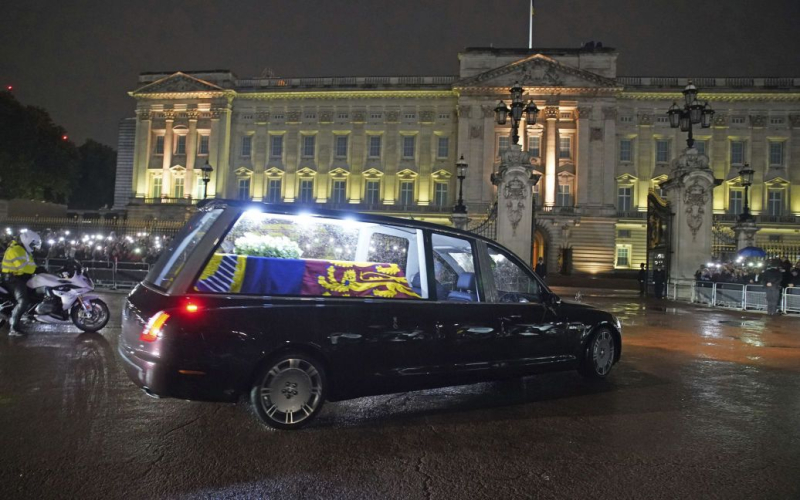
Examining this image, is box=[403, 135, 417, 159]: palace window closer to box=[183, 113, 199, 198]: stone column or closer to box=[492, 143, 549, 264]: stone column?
box=[183, 113, 199, 198]: stone column

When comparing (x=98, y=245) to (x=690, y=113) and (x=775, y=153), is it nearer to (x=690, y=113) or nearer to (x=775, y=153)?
(x=690, y=113)

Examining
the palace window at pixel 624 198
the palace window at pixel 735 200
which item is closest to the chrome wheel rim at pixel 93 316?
the palace window at pixel 624 198

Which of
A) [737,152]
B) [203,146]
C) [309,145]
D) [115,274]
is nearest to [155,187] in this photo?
[203,146]

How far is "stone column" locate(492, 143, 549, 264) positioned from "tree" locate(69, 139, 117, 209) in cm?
7087

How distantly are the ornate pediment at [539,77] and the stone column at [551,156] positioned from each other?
2410mm

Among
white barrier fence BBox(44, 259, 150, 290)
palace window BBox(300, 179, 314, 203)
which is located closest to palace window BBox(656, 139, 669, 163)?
palace window BBox(300, 179, 314, 203)

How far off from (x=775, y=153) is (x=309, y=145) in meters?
43.7

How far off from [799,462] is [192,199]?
56.8 metres

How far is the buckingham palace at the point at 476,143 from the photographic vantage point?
49.1 metres

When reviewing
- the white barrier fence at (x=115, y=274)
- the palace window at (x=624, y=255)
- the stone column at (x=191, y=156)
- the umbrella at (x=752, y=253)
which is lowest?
the white barrier fence at (x=115, y=274)

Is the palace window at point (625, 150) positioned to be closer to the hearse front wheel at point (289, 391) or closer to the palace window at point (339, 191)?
the palace window at point (339, 191)

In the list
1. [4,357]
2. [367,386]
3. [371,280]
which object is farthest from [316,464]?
[4,357]

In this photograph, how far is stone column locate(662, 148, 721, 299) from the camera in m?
17.7

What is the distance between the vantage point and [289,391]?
4441 millimetres
